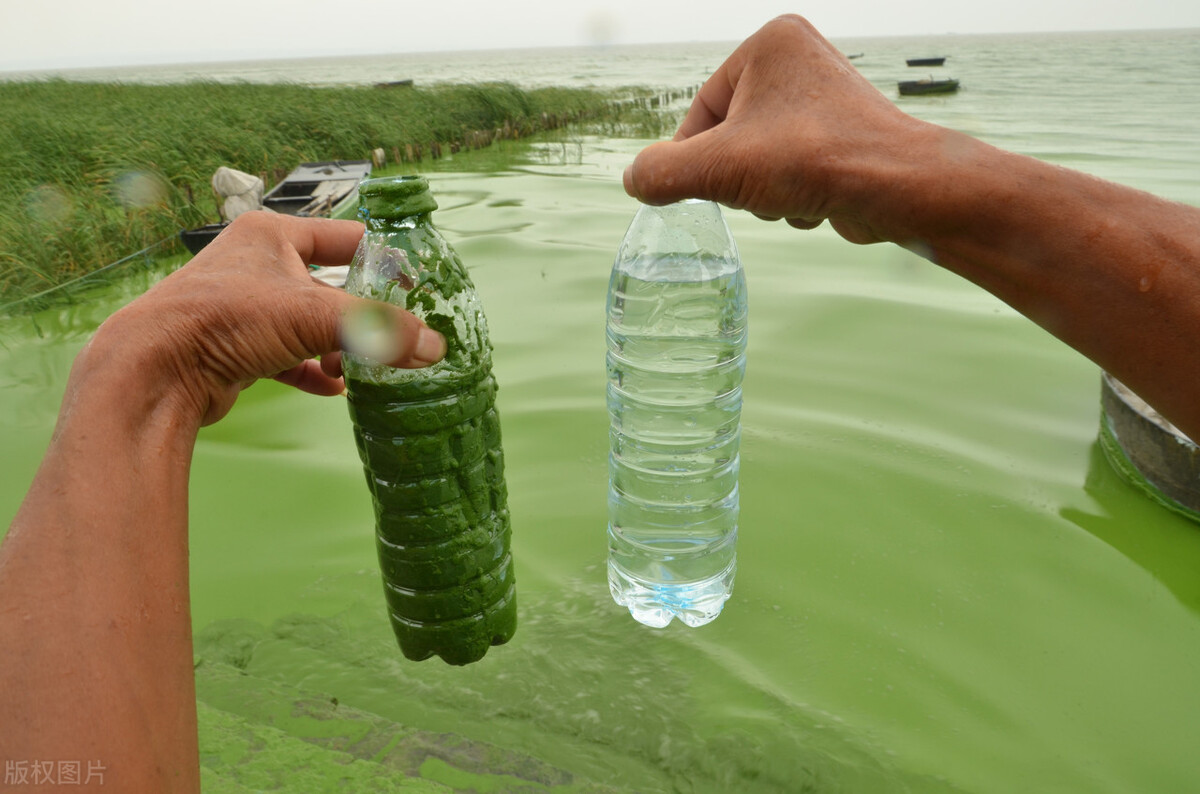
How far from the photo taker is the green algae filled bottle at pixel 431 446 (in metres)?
1.55

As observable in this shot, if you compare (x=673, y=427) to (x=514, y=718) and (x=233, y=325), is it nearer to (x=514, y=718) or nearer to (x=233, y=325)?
(x=514, y=718)

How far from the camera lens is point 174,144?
10133 millimetres

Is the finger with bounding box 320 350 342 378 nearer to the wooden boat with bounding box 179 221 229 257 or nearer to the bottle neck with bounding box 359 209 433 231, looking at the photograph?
the bottle neck with bounding box 359 209 433 231

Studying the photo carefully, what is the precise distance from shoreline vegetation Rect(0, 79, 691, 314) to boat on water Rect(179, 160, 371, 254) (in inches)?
25.5

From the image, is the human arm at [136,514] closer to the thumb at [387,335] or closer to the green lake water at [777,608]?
the thumb at [387,335]

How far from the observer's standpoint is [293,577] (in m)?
2.78

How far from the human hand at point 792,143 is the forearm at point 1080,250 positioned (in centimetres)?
8

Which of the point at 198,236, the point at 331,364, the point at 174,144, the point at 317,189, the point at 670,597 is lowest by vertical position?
the point at 670,597

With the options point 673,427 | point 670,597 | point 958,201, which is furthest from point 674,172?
point 670,597

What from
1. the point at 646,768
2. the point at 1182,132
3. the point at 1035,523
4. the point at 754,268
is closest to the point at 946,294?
the point at 754,268

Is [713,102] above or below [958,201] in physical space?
above

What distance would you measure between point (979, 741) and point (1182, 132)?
48.4 feet

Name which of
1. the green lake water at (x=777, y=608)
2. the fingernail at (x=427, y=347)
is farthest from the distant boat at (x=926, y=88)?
the fingernail at (x=427, y=347)

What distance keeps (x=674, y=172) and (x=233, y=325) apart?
0.98 meters
